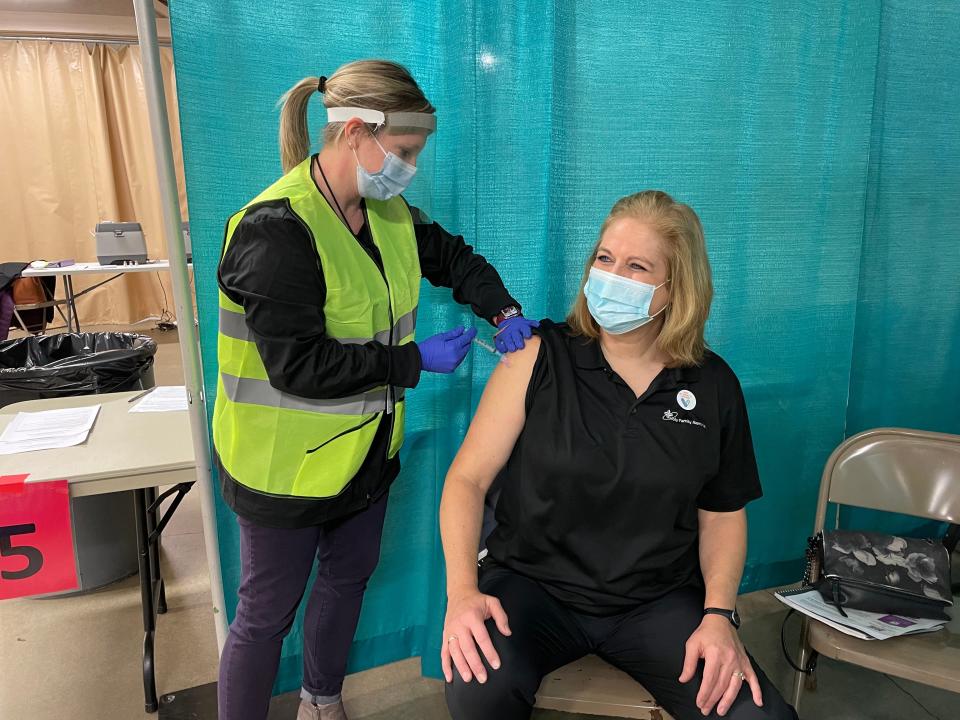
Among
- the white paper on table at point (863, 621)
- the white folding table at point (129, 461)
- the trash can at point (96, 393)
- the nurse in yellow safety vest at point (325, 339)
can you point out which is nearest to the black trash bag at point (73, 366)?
the trash can at point (96, 393)

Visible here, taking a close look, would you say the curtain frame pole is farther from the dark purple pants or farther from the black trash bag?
the black trash bag

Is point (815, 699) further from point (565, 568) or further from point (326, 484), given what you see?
point (326, 484)

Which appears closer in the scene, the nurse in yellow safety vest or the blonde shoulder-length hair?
the nurse in yellow safety vest

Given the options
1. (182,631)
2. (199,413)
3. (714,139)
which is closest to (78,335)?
(182,631)

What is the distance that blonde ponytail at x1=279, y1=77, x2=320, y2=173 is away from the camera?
4.09 feet

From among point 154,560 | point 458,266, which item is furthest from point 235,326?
point 154,560

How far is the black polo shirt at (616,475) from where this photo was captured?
1241mm

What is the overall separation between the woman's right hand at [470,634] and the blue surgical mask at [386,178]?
28.8 inches

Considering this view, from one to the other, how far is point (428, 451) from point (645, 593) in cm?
69

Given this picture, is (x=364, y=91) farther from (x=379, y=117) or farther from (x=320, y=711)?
(x=320, y=711)

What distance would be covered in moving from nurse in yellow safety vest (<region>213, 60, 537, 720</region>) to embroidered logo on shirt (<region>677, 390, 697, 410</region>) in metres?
0.32

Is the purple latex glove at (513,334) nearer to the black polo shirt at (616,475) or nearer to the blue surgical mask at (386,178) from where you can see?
the black polo shirt at (616,475)

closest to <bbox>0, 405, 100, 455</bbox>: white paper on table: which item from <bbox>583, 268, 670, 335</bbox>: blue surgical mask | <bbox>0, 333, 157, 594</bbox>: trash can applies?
<bbox>0, 333, 157, 594</bbox>: trash can

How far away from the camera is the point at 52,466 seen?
1.46 meters
